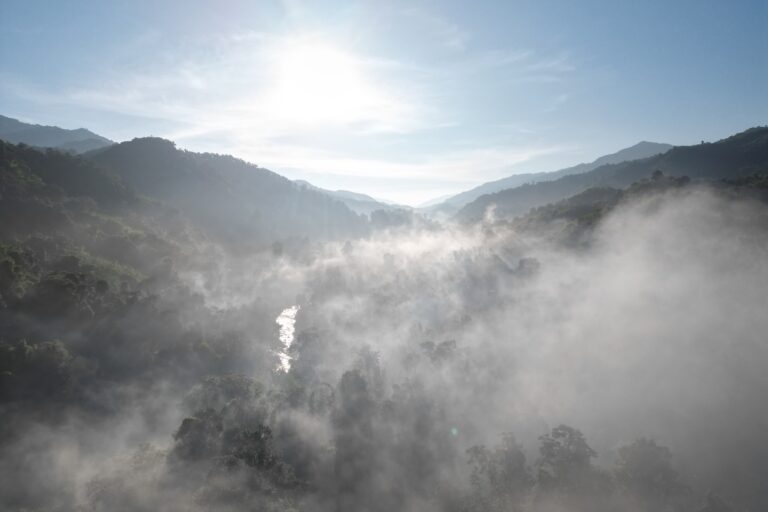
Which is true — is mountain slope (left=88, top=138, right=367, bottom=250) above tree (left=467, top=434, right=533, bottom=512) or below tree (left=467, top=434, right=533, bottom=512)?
above

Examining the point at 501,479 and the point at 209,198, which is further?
the point at 209,198

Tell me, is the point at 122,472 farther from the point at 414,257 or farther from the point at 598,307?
the point at 414,257

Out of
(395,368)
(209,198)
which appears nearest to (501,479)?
(395,368)

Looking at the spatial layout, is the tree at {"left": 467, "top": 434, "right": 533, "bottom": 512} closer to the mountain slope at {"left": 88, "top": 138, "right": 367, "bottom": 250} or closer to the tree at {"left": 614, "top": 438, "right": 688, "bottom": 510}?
the tree at {"left": 614, "top": 438, "right": 688, "bottom": 510}

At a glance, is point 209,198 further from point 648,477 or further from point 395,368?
point 648,477

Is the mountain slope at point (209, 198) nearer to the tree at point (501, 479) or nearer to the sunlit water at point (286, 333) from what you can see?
the sunlit water at point (286, 333)

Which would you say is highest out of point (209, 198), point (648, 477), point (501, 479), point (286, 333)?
point (209, 198)

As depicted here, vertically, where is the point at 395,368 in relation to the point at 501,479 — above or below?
above

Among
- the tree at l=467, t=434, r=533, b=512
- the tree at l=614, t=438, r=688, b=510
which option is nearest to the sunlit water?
the tree at l=467, t=434, r=533, b=512
